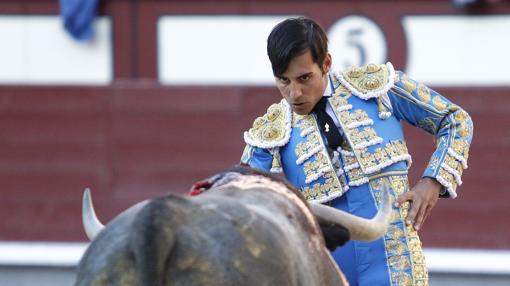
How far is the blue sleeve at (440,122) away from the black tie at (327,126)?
0.14 metres

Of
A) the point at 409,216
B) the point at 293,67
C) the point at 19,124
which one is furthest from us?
the point at 19,124

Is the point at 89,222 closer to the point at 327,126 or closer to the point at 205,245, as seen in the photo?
the point at 205,245

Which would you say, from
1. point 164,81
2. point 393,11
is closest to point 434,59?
point 393,11

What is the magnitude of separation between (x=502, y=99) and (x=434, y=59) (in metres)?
0.62

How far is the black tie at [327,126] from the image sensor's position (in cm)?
284

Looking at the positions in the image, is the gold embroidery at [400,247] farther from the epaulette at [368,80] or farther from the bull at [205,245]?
the bull at [205,245]

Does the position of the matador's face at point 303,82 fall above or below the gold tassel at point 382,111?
above

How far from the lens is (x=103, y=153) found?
22.5ft

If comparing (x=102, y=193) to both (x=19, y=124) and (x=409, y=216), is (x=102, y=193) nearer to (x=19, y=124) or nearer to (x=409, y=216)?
(x=19, y=124)

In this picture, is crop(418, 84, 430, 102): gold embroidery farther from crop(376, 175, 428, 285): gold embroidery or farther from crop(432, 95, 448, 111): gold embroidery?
crop(376, 175, 428, 285): gold embroidery

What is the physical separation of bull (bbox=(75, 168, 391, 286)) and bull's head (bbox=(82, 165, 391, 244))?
0.08m

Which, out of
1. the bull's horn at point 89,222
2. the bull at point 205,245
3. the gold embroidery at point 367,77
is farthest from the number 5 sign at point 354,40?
the bull at point 205,245

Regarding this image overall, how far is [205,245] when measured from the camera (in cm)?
188

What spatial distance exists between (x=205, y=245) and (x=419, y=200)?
3.25ft
